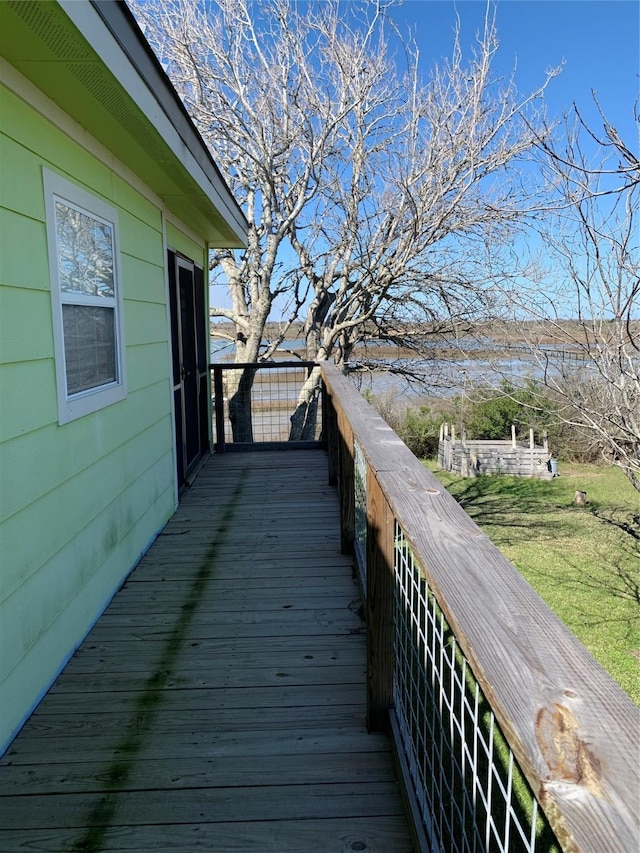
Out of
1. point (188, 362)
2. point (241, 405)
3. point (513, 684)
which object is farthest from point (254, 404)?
point (513, 684)

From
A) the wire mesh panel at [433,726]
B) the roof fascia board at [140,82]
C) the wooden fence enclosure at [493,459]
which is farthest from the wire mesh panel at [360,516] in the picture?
the wooden fence enclosure at [493,459]

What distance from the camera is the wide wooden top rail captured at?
1.65 feet

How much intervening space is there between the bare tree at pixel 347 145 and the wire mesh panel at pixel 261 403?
13cm

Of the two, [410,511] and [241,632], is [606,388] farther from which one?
[410,511]

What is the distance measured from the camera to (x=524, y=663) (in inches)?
27.6

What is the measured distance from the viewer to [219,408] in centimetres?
684

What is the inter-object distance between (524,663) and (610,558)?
40.8 feet

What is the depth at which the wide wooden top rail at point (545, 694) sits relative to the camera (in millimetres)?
503

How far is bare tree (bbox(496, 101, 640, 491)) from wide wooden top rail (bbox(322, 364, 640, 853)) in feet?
13.2

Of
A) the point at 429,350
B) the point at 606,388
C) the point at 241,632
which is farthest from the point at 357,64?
the point at 241,632

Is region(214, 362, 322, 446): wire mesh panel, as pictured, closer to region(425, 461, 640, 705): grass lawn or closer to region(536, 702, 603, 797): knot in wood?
region(425, 461, 640, 705): grass lawn

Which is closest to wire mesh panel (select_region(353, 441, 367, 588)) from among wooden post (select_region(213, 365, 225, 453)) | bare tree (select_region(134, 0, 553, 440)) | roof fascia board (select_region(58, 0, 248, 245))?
roof fascia board (select_region(58, 0, 248, 245))

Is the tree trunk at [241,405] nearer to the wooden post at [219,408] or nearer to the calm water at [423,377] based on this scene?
the calm water at [423,377]

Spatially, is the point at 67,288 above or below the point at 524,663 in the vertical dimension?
above
